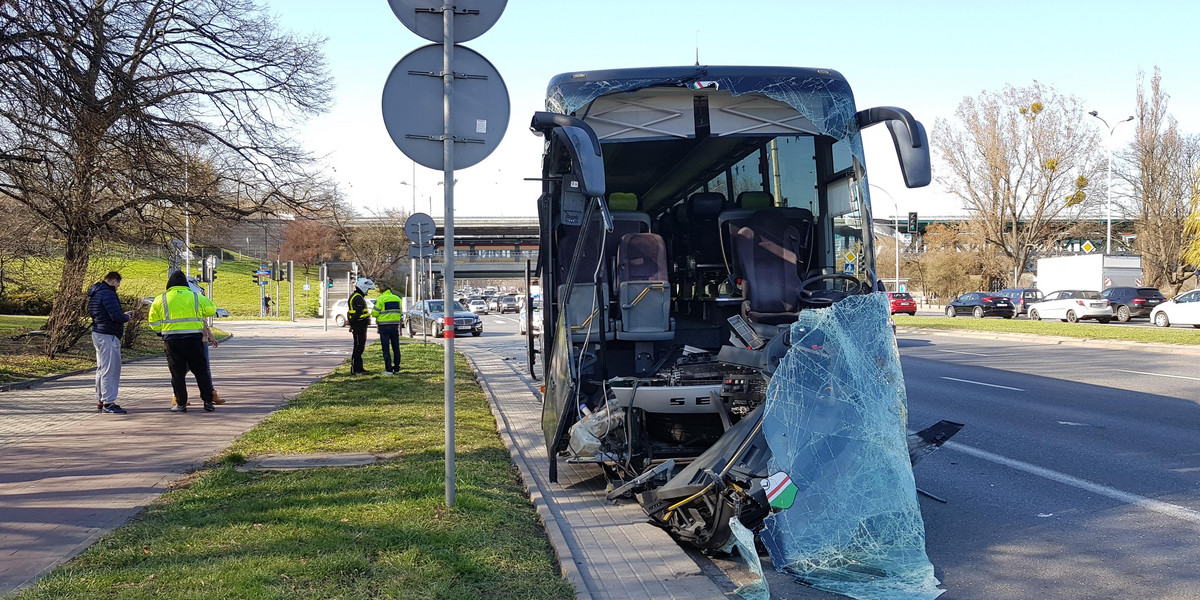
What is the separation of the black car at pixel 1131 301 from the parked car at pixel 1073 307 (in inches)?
19.7

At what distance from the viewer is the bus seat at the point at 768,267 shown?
7.22m

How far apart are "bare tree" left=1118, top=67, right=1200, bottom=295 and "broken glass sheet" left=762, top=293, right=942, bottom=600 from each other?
45428 millimetres

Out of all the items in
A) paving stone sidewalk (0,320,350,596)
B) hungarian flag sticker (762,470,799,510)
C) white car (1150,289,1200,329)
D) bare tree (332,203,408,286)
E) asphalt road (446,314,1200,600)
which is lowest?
asphalt road (446,314,1200,600)

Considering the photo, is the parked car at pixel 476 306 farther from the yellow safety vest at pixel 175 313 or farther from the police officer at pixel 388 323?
the yellow safety vest at pixel 175 313

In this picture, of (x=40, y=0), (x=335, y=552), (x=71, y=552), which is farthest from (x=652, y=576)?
(x=40, y=0)

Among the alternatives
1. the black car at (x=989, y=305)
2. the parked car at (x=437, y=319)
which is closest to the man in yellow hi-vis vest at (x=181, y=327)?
the parked car at (x=437, y=319)

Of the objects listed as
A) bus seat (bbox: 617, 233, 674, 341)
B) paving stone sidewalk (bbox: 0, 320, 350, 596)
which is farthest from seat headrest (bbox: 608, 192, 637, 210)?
paving stone sidewalk (bbox: 0, 320, 350, 596)

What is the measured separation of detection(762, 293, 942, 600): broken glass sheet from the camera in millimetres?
4824

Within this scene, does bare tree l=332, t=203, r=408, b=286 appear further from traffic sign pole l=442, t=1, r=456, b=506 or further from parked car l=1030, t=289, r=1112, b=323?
traffic sign pole l=442, t=1, r=456, b=506

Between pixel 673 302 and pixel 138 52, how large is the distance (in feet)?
40.6

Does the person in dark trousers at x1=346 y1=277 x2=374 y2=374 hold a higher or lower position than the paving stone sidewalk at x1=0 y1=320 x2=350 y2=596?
higher

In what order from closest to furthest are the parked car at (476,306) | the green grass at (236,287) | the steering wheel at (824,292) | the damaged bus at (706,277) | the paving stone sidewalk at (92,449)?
1. the damaged bus at (706,277)
2. the paving stone sidewalk at (92,449)
3. the steering wheel at (824,292)
4. the green grass at (236,287)
5. the parked car at (476,306)

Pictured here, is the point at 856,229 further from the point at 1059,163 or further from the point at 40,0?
the point at 1059,163

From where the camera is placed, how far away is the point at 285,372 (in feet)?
57.8
